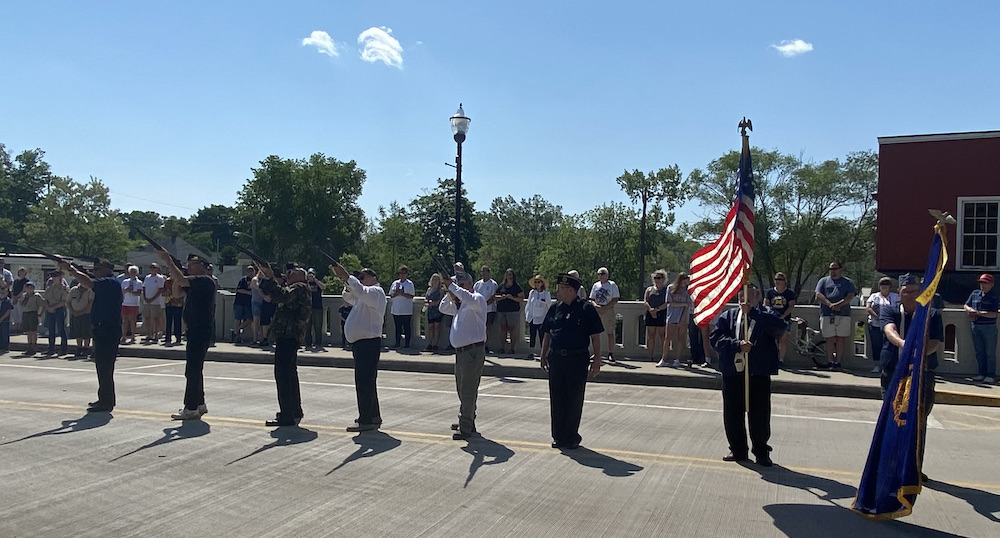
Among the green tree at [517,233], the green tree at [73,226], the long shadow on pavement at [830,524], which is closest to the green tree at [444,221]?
the green tree at [517,233]

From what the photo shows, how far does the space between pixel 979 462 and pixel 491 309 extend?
10.3 meters

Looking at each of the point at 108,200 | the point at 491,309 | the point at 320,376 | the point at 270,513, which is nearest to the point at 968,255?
the point at 491,309

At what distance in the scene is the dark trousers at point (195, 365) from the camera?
981cm

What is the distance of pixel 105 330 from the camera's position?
10414mm

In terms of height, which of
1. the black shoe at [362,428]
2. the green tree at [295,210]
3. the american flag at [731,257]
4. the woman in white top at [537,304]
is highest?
the green tree at [295,210]

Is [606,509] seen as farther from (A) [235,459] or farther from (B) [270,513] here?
(A) [235,459]

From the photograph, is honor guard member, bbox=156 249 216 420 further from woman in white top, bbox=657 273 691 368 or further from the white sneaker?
woman in white top, bbox=657 273 691 368

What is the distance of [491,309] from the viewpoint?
17078 millimetres

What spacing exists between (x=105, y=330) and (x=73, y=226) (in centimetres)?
5623

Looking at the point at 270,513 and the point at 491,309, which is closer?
the point at 270,513

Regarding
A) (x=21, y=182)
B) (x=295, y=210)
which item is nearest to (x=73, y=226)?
(x=295, y=210)

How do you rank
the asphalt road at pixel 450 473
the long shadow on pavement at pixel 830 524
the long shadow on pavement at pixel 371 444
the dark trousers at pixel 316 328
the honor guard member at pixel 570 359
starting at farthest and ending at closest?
the dark trousers at pixel 316 328 → the honor guard member at pixel 570 359 → the long shadow on pavement at pixel 371 444 → the asphalt road at pixel 450 473 → the long shadow on pavement at pixel 830 524

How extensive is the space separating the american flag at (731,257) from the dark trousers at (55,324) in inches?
604

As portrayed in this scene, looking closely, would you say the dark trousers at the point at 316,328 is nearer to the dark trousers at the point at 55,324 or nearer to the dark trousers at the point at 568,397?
the dark trousers at the point at 55,324
